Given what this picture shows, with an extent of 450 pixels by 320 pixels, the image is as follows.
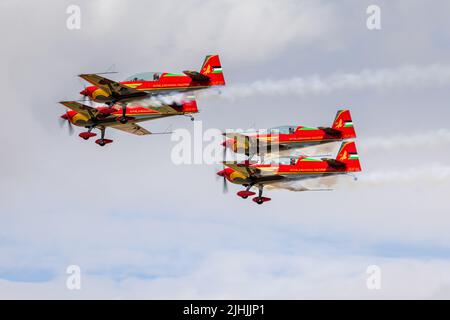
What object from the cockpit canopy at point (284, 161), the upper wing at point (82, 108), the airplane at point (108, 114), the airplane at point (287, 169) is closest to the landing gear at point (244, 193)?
the airplane at point (287, 169)

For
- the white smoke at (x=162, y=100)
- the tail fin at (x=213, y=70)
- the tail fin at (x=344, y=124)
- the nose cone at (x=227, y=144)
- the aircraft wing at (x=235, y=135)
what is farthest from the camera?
the nose cone at (x=227, y=144)

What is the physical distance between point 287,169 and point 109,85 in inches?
635

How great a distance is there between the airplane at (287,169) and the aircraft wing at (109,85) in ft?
32.8

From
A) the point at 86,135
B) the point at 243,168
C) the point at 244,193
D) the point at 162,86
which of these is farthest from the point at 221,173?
the point at 86,135

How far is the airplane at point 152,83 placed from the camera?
93.3 metres

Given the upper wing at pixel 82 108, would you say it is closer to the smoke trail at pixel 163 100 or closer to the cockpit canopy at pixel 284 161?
the smoke trail at pixel 163 100

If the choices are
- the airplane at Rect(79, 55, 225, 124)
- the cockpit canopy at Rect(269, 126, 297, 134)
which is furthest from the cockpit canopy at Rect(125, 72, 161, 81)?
the cockpit canopy at Rect(269, 126, 297, 134)

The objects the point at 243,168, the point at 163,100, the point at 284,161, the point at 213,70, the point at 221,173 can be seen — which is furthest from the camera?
the point at 221,173

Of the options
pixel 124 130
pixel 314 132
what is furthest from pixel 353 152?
pixel 124 130

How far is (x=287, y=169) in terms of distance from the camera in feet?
315

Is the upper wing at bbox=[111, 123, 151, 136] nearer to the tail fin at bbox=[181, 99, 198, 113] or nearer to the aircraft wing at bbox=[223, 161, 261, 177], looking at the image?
the tail fin at bbox=[181, 99, 198, 113]

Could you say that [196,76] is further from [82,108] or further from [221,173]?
[82,108]
